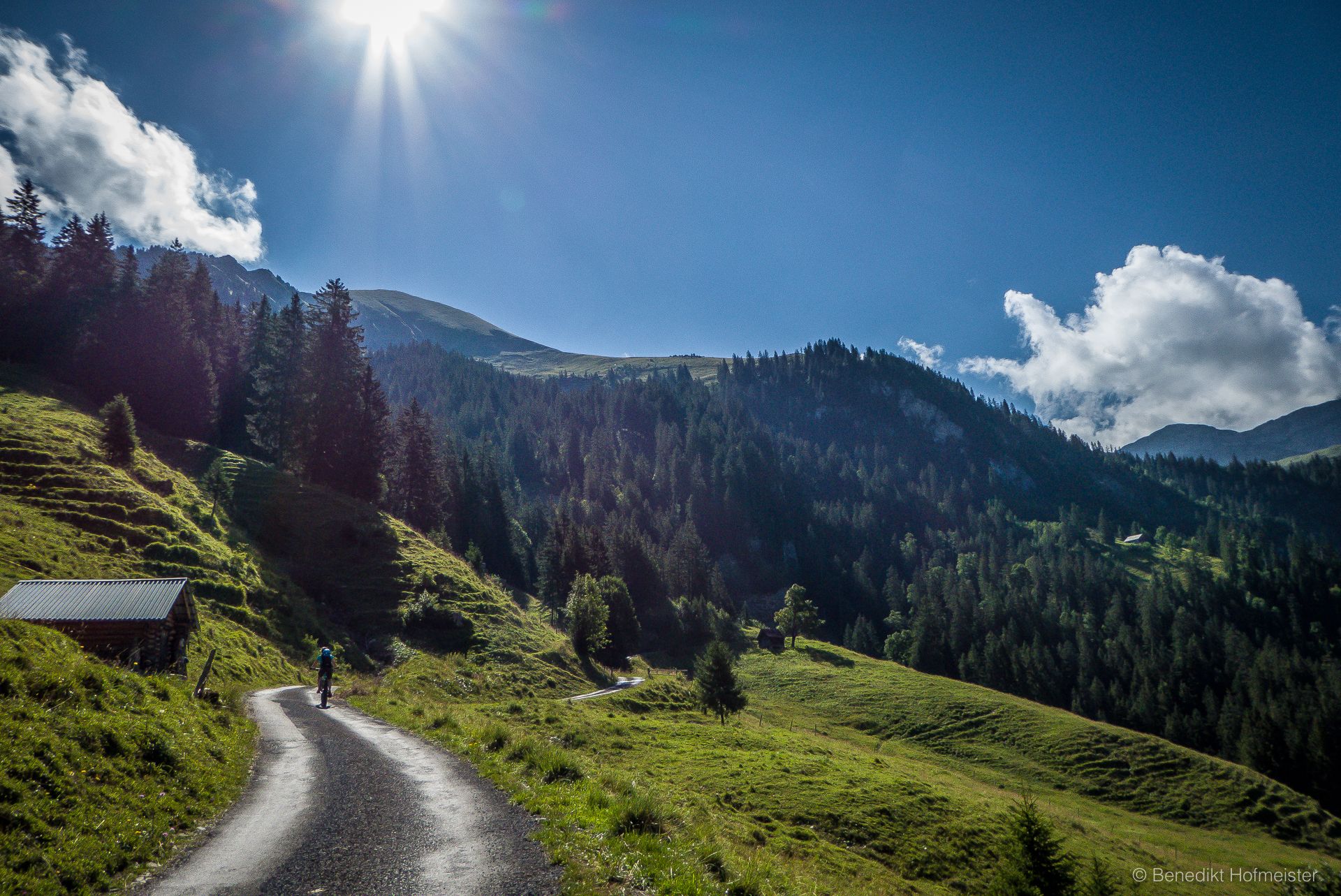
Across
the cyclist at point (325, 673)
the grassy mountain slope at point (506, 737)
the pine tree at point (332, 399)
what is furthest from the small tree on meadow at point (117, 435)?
the cyclist at point (325, 673)

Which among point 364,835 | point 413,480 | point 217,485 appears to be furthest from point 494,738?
point 413,480

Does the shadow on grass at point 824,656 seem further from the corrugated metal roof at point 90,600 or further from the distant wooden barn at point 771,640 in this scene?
the corrugated metal roof at point 90,600

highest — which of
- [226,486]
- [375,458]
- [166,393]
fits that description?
[166,393]

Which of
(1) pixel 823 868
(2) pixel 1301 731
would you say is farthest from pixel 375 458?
(2) pixel 1301 731

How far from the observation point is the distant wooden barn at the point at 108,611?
21.4m

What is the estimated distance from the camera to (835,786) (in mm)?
32031

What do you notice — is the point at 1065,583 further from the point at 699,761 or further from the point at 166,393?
the point at 166,393

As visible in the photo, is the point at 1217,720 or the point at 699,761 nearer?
the point at 699,761

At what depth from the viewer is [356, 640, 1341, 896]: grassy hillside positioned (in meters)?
12.1

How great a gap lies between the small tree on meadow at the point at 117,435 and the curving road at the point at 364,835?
43085mm

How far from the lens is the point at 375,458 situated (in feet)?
218

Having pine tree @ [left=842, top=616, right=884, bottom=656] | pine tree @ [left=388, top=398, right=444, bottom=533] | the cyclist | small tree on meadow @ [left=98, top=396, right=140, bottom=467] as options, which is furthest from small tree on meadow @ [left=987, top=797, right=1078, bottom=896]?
pine tree @ [left=842, top=616, right=884, bottom=656]

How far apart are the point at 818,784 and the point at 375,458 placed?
5725 centimetres

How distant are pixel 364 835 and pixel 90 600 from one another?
20247mm
